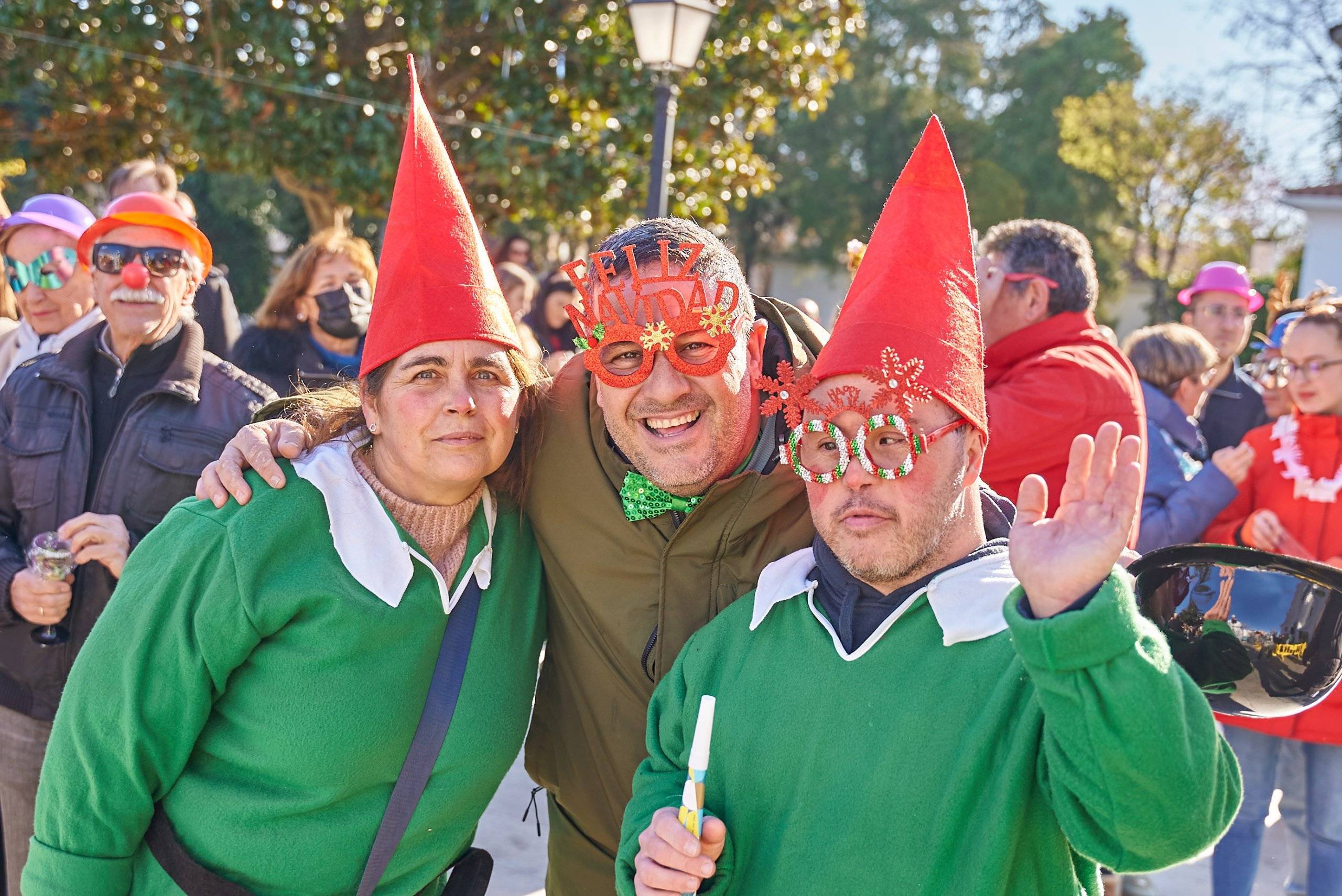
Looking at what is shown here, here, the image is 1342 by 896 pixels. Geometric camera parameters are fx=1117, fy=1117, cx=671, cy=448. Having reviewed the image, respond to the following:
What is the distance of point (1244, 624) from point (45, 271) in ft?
12.9

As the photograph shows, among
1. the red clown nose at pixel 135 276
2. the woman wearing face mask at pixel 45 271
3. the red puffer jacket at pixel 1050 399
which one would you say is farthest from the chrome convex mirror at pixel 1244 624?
the woman wearing face mask at pixel 45 271

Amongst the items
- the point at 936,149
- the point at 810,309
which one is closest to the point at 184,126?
the point at 810,309

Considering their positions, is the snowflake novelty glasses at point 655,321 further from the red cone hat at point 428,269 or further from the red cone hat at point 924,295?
the red cone hat at point 924,295

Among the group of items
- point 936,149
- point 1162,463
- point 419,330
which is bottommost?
point 1162,463

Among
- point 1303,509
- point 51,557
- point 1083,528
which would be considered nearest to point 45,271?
point 51,557

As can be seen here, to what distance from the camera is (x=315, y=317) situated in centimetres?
459

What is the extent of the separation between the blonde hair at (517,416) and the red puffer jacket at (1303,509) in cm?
239

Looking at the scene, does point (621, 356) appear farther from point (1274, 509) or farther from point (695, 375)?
point (1274, 509)

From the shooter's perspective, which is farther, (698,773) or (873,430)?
(873,430)

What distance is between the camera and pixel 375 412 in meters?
2.41

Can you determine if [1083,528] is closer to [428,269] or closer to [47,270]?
[428,269]

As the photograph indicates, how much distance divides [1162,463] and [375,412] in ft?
10.6

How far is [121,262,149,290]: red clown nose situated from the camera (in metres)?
3.21

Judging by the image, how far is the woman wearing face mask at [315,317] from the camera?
4.49 m
